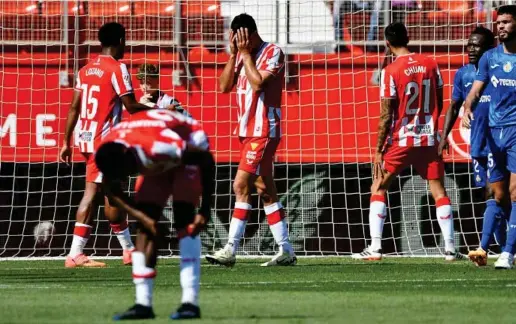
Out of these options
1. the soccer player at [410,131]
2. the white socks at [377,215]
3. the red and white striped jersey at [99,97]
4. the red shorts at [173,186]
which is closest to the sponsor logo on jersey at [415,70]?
the soccer player at [410,131]

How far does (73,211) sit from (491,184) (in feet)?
17.9

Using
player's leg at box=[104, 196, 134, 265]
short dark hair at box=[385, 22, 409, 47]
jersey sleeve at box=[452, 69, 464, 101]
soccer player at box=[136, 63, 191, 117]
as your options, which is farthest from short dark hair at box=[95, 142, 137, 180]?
jersey sleeve at box=[452, 69, 464, 101]

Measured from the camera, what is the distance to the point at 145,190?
7.66 meters

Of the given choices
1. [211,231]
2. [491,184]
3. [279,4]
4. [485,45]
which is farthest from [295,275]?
[279,4]

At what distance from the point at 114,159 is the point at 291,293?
93.3 inches

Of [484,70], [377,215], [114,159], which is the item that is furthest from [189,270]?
[377,215]

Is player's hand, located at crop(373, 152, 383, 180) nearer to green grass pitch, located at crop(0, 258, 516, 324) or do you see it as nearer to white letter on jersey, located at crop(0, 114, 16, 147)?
green grass pitch, located at crop(0, 258, 516, 324)

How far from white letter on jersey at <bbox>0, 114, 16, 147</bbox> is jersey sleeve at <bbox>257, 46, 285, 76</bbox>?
4.25 metres

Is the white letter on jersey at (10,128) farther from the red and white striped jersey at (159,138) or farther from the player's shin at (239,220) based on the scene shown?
the red and white striped jersey at (159,138)

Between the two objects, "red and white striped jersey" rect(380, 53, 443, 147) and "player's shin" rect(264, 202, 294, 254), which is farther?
"red and white striped jersey" rect(380, 53, 443, 147)

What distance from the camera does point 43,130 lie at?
15414mm

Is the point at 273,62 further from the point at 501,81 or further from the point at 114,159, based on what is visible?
the point at 114,159

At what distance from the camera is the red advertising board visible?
15375mm

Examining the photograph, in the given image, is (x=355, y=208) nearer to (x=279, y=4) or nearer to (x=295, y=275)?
(x=279, y=4)
